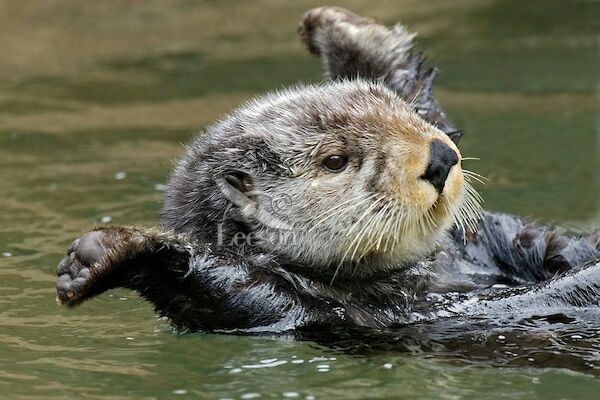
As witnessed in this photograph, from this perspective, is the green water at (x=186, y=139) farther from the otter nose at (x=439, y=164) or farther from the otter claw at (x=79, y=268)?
the otter nose at (x=439, y=164)

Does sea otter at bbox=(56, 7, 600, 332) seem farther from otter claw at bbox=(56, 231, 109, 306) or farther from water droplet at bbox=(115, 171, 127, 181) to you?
water droplet at bbox=(115, 171, 127, 181)

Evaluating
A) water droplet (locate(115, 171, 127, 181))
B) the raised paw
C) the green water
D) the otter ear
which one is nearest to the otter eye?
the otter ear

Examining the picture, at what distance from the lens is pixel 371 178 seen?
4.71 meters

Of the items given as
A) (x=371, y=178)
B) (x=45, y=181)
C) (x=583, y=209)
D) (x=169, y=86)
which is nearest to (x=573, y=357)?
(x=371, y=178)

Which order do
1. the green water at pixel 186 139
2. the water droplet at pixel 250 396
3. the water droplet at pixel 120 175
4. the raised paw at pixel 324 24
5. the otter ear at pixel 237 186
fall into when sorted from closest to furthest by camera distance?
the water droplet at pixel 250 396 < the green water at pixel 186 139 < the otter ear at pixel 237 186 < the raised paw at pixel 324 24 < the water droplet at pixel 120 175

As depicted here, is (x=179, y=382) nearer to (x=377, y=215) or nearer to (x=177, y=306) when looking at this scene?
(x=177, y=306)

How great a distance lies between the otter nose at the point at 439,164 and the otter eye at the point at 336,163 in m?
0.39

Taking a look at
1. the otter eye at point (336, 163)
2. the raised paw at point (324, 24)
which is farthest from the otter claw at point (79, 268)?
the raised paw at point (324, 24)

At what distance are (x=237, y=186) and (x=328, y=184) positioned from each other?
417 mm

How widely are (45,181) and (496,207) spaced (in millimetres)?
3132

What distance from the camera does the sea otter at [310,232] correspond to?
14.9 ft

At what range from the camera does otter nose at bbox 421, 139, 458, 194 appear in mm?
4555

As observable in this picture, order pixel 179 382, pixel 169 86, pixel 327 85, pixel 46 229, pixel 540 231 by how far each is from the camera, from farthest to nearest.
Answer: pixel 169 86
pixel 46 229
pixel 540 231
pixel 327 85
pixel 179 382

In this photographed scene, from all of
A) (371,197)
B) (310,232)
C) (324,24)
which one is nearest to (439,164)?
(371,197)
